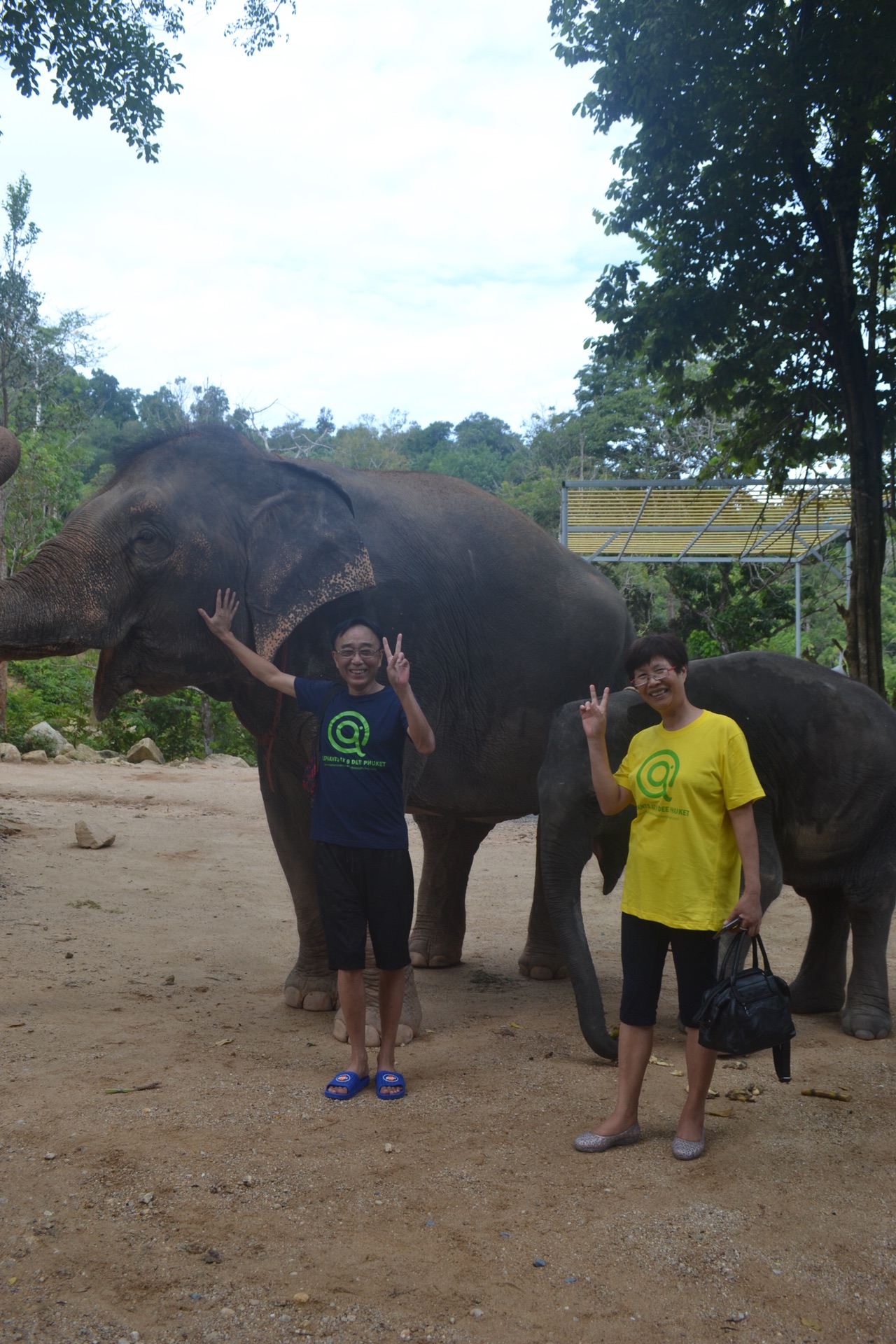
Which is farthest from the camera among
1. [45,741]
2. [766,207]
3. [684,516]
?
[45,741]

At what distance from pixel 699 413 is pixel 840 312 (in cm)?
143

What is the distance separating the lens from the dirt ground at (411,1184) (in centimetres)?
241

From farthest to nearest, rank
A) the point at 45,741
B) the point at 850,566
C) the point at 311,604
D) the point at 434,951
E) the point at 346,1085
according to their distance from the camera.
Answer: the point at 45,741 < the point at 850,566 < the point at 434,951 < the point at 311,604 < the point at 346,1085

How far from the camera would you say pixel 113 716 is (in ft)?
56.3

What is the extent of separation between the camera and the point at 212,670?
14.9 ft

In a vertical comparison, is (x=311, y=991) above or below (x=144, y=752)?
below

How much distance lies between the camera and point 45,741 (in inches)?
611

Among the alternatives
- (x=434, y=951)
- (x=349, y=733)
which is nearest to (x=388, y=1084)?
(x=349, y=733)

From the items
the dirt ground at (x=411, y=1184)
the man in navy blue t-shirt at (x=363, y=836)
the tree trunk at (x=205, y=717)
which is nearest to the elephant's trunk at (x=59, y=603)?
the man in navy blue t-shirt at (x=363, y=836)

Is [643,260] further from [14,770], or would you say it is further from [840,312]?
[14,770]

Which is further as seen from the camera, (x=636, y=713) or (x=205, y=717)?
(x=205, y=717)

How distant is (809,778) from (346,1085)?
223 centimetres

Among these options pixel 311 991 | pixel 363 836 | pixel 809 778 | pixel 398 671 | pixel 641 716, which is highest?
pixel 398 671

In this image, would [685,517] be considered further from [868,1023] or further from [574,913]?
[574,913]
